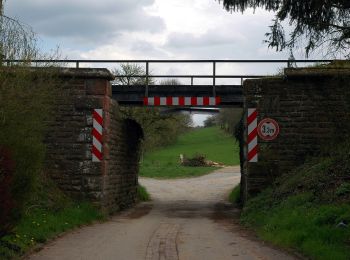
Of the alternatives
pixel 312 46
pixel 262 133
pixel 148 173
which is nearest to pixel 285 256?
pixel 312 46

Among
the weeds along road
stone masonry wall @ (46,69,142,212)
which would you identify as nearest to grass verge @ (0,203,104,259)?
the weeds along road

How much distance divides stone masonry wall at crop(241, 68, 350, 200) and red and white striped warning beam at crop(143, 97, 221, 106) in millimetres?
2632

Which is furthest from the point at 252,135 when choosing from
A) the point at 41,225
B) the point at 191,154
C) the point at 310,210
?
the point at 191,154

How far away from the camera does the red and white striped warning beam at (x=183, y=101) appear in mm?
18016

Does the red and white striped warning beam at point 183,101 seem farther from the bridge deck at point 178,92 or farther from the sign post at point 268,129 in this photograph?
the sign post at point 268,129

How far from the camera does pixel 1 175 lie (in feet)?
23.8

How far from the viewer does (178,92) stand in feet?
60.5

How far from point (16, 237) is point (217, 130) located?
90.2 meters

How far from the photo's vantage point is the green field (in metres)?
49.0

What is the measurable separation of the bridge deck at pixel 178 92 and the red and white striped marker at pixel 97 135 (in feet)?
10.6

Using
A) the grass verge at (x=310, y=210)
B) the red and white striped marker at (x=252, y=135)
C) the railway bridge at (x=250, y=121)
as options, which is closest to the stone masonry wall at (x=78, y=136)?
the railway bridge at (x=250, y=121)

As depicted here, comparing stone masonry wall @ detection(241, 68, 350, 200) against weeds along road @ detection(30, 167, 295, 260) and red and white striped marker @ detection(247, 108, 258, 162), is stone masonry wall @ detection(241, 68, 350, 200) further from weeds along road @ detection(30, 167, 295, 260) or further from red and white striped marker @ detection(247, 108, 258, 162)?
weeds along road @ detection(30, 167, 295, 260)

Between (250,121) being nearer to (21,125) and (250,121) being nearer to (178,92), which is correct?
(178,92)

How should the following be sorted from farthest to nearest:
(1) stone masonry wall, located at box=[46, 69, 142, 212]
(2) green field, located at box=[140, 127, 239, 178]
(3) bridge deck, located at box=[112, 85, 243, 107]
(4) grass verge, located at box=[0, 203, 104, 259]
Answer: (2) green field, located at box=[140, 127, 239, 178], (3) bridge deck, located at box=[112, 85, 243, 107], (1) stone masonry wall, located at box=[46, 69, 142, 212], (4) grass verge, located at box=[0, 203, 104, 259]
